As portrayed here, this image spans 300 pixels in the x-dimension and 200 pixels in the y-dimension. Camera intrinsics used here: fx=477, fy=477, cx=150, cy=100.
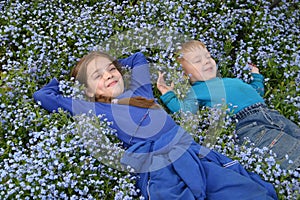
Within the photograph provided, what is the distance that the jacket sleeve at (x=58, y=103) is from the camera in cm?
496

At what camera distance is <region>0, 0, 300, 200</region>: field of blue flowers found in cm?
440

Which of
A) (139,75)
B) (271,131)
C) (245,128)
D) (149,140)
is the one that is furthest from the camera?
(139,75)

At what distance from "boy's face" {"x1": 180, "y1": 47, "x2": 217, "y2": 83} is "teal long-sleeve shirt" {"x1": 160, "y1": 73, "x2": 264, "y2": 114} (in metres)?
0.09

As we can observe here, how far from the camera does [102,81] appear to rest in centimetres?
509

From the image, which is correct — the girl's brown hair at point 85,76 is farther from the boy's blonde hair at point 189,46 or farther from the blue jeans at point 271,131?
the blue jeans at point 271,131

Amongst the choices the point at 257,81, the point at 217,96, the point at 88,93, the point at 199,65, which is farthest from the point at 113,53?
the point at 257,81

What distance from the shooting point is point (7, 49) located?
231 inches

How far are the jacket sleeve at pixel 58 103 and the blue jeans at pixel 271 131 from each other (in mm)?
1608

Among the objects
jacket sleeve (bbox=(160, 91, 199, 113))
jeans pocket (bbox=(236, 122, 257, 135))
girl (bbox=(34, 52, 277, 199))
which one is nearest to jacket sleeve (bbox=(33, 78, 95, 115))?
girl (bbox=(34, 52, 277, 199))

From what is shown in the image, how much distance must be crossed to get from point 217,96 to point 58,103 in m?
1.71

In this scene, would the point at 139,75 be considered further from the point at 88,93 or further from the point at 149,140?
the point at 149,140

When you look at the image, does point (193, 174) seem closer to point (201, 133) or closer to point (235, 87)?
point (201, 133)

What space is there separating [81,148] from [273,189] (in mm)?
1846

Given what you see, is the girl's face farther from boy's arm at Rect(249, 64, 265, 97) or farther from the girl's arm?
boy's arm at Rect(249, 64, 265, 97)
